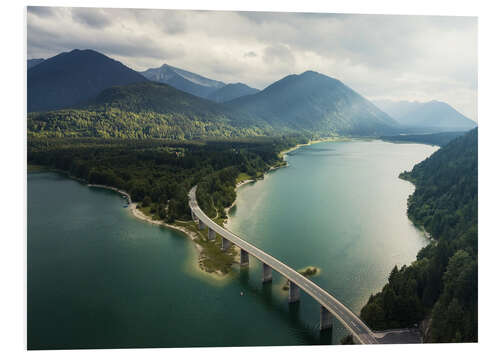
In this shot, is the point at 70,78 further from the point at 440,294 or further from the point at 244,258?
the point at 440,294

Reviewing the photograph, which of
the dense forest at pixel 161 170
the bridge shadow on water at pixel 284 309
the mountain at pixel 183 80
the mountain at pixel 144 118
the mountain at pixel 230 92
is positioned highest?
the mountain at pixel 183 80

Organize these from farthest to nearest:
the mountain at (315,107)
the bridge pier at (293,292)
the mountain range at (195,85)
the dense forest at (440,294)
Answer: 1. the mountain range at (195,85)
2. the mountain at (315,107)
3. the bridge pier at (293,292)
4. the dense forest at (440,294)

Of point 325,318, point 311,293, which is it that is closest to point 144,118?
point 311,293

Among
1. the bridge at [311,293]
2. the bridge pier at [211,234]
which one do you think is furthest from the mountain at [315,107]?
the bridge at [311,293]

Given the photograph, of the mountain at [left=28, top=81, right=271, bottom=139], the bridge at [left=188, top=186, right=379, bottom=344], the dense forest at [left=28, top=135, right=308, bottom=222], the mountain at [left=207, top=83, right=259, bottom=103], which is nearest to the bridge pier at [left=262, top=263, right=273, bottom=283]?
the bridge at [left=188, top=186, right=379, bottom=344]

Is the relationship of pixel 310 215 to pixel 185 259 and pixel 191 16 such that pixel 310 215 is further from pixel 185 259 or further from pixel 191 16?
pixel 191 16

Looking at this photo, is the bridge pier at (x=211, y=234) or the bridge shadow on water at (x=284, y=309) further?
the bridge pier at (x=211, y=234)

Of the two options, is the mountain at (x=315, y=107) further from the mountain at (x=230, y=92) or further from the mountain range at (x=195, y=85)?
the mountain range at (x=195, y=85)
